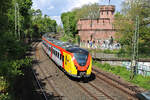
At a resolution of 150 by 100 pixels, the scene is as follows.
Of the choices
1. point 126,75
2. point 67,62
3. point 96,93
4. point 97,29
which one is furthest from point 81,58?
point 97,29

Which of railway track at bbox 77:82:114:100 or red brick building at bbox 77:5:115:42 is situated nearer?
railway track at bbox 77:82:114:100

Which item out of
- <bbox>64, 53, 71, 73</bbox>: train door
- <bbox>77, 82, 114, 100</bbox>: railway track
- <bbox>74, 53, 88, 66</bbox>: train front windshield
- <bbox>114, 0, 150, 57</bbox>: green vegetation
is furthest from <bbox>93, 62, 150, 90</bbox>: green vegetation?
<bbox>114, 0, 150, 57</bbox>: green vegetation

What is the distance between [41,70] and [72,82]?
607 cm

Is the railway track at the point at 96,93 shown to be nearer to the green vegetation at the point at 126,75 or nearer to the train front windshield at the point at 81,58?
the train front windshield at the point at 81,58

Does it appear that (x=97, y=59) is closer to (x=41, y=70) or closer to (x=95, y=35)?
(x=41, y=70)

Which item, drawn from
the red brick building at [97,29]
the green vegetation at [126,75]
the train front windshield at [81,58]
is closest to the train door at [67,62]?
the train front windshield at [81,58]

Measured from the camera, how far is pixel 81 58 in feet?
47.8

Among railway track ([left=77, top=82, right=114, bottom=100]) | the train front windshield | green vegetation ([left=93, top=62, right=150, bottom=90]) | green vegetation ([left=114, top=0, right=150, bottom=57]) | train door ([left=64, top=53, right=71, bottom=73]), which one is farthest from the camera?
green vegetation ([left=114, top=0, right=150, bottom=57])

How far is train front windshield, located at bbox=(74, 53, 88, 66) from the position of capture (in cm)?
1426

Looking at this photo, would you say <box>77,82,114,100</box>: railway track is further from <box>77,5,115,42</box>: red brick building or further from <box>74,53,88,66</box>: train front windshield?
<box>77,5,115,42</box>: red brick building

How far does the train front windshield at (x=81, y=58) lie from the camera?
14.3 m

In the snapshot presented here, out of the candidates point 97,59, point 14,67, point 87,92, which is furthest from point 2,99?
point 97,59

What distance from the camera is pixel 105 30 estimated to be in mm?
42594

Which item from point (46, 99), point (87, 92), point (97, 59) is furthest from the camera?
point (97, 59)
